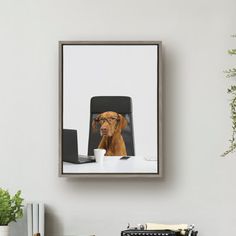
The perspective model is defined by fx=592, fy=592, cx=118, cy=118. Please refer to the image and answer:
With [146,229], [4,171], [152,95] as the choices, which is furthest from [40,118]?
[146,229]

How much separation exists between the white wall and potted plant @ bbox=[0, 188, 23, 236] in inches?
6.1

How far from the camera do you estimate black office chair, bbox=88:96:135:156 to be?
2.55 metres

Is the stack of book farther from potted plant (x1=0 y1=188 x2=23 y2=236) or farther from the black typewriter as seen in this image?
the black typewriter

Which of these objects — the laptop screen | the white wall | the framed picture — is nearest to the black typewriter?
the white wall

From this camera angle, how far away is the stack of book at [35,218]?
2.51 m

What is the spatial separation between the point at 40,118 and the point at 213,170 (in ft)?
2.60

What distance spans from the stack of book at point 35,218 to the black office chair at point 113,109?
1.09 ft

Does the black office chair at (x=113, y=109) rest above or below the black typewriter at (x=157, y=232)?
above

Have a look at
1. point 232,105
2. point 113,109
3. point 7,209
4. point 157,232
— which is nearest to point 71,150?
point 113,109

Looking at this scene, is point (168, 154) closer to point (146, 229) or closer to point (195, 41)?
point (146, 229)

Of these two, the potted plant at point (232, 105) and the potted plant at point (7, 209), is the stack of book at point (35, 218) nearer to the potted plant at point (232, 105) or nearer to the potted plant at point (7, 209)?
the potted plant at point (7, 209)

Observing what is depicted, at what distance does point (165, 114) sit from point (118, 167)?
313mm

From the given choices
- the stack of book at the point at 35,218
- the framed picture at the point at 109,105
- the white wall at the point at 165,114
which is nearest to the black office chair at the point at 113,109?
the framed picture at the point at 109,105

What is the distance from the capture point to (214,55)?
2605 millimetres
